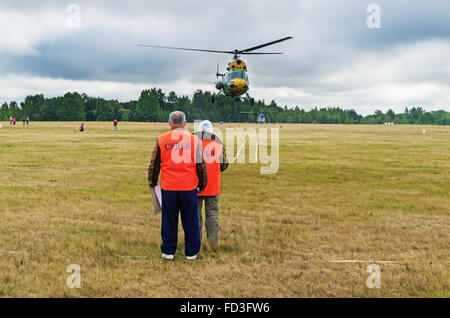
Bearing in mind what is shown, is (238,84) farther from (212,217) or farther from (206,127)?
(212,217)

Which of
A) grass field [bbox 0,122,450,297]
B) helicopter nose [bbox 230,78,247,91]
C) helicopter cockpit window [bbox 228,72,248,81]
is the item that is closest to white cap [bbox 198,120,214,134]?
grass field [bbox 0,122,450,297]

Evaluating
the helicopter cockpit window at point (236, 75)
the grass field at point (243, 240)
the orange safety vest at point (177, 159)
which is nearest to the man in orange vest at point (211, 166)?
the grass field at point (243, 240)

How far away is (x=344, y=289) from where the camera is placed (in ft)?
16.9

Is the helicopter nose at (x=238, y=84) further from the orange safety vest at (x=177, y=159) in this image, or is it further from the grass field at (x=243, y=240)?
the orange safety vest at (x=177, y=159)

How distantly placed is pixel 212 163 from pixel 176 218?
1.22m

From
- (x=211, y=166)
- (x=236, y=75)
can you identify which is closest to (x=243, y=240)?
(x=211, y=166)

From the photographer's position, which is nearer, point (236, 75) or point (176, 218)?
point (176, 218)

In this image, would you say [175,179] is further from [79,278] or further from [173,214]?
[79,278]

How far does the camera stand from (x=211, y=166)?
264 inches

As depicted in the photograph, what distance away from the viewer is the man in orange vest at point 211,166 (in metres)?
6.61

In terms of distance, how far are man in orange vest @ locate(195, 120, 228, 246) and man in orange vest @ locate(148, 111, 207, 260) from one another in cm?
49

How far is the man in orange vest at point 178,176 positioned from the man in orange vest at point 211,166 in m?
0.49
